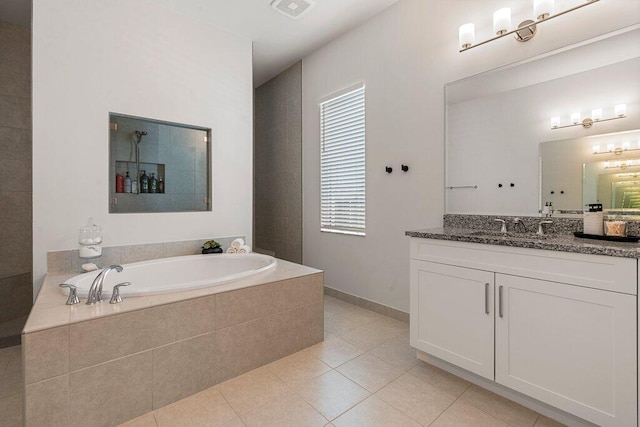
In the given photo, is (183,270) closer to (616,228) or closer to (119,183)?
(119,183)

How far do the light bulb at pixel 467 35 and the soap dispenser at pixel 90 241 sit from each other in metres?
3.02

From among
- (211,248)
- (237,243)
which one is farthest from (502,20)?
(211,248)

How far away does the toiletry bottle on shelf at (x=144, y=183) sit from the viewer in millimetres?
2670

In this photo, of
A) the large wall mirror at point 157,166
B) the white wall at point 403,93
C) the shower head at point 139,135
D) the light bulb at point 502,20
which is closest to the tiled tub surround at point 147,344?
A: the large wall mirror at point 157,166

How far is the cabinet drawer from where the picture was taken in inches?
48.5

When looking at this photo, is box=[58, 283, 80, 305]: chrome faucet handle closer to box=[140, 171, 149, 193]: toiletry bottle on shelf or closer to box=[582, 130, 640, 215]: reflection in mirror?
box=[140, 171, 149, 193]: toiletry bottle on shelf

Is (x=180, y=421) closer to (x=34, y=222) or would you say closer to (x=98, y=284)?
(x=98, y=284)

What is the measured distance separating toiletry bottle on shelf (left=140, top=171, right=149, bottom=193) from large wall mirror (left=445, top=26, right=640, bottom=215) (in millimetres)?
2560

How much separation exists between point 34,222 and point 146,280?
0.83 m

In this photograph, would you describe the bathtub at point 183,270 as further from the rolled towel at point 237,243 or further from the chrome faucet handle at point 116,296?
the chrome faucet handle at point 116,296

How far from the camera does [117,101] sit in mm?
2451

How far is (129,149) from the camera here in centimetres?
259

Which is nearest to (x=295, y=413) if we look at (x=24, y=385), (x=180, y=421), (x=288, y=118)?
(x=180, y=421)

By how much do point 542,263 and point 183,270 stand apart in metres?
2.56
